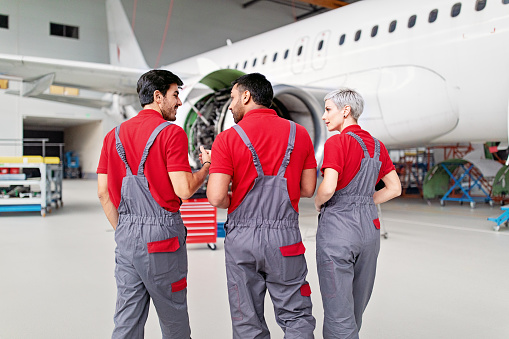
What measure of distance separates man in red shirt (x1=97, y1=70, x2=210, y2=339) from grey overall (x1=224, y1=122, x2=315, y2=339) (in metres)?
0.23

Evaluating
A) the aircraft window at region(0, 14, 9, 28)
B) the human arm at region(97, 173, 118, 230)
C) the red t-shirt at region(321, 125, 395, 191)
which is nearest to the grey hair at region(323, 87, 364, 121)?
the red t-shirt at region(321, 125, 395, 191)

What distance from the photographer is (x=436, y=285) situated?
10.4 feet

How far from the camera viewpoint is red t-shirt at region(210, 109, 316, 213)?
170 cm

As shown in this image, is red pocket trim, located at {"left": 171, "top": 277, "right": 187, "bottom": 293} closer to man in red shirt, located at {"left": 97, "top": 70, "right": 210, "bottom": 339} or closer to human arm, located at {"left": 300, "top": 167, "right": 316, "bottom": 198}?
man in red shirt, located at {"left": 97, "top": 70, "right": 210, "bottom": 339}

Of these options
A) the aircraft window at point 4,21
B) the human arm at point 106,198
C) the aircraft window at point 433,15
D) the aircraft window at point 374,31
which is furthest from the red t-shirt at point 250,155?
the aircraft window at point 4,21

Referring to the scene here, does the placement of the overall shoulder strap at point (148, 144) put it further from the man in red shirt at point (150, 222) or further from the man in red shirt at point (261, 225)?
the man in red shirt at point (261, 225)

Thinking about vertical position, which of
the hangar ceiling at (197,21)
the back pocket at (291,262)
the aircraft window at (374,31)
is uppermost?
the hangar ceiling at (197,21)

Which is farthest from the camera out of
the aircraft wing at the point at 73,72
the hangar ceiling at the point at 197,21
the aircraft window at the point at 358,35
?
the hangar ceiling at the point at 197,21

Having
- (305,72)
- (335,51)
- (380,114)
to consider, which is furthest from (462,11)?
(305,72)

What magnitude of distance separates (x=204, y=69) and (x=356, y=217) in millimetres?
4935

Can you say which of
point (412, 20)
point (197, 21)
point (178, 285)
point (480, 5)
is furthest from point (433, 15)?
point (197, 21)

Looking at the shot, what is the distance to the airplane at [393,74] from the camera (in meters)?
5.45

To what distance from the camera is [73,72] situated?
774 centimetres

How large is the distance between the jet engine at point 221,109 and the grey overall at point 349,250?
364cm
